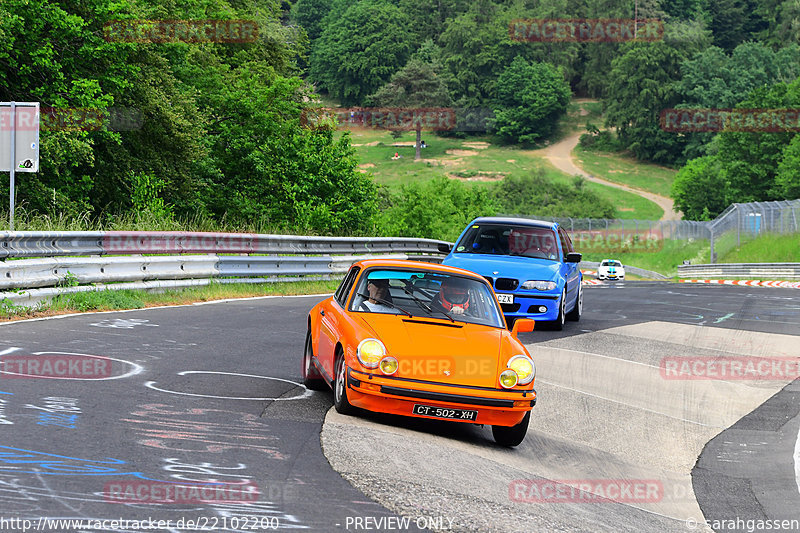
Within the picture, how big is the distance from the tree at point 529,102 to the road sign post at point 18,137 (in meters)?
153

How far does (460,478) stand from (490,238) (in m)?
10.5

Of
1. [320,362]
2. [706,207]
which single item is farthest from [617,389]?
[706,207]

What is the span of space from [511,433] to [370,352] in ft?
4.17

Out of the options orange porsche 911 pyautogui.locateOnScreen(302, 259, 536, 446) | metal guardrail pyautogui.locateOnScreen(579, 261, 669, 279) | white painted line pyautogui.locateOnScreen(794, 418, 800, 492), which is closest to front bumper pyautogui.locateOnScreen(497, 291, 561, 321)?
orange porsche 911 pyautogui.locateOnScreen(302, 259, 536, 446)

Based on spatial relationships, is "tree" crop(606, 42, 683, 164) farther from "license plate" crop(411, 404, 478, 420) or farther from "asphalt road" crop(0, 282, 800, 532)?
"license plate" crop(411, 404, 478, 420)

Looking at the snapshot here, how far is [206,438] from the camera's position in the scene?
673 cm

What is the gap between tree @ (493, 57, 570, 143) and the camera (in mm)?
166250

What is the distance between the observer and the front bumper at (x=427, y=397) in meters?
7.51

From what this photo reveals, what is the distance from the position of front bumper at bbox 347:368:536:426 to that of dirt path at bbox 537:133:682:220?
117929mm

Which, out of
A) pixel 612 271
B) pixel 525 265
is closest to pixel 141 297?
pixel 525 265

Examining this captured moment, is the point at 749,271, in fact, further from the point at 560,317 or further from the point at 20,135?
the point at 20,135

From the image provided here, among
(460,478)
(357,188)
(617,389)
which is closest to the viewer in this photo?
(460,478)

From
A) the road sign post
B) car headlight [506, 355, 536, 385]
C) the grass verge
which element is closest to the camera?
car headlight [506, 355, 536, 385]

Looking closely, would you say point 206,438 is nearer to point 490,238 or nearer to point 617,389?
point 617,389
